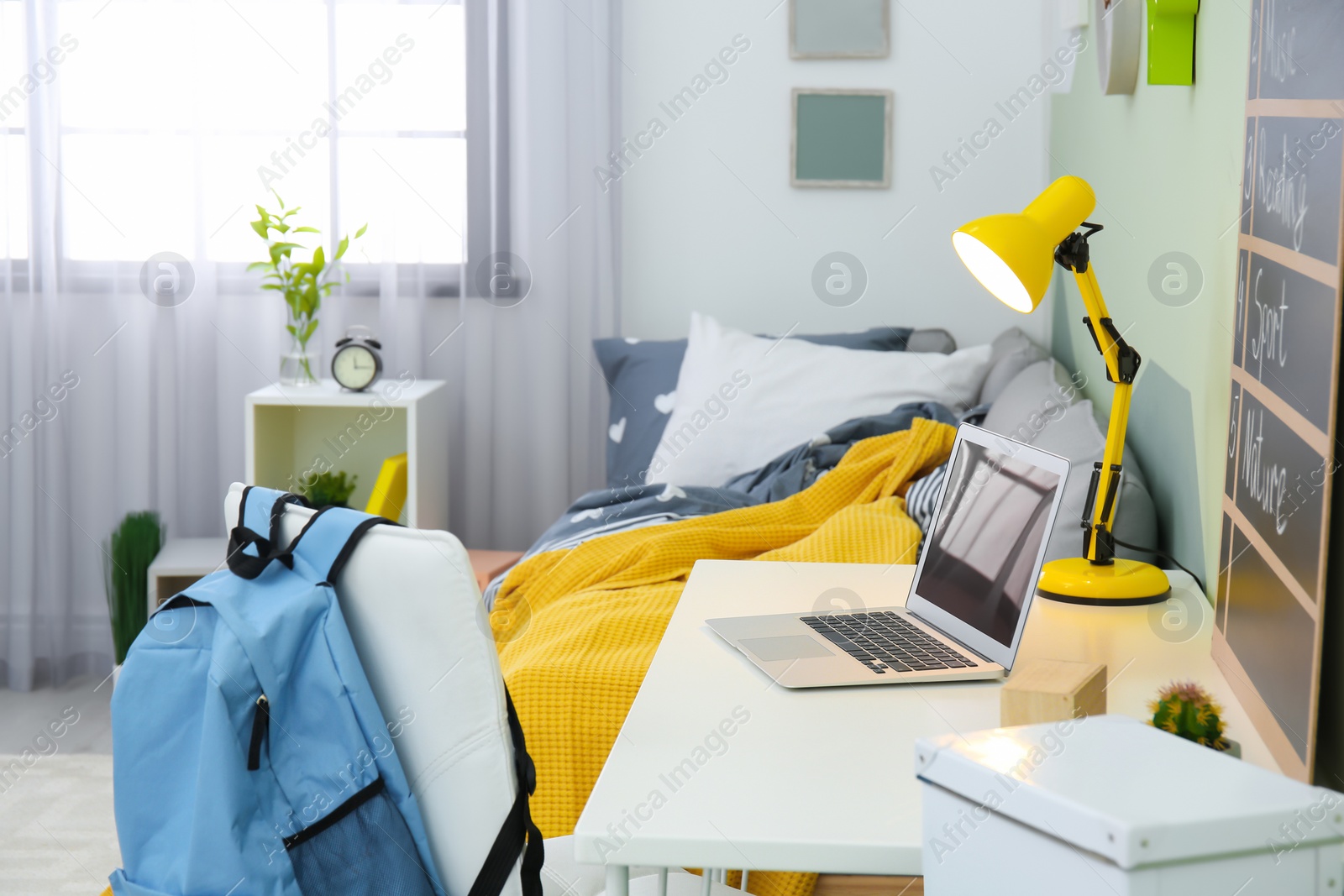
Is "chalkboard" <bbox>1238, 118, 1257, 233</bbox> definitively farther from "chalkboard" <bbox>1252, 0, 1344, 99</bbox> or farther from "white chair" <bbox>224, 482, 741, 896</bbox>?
"white chair" <bbox>224, 482, 741, 896</bbox>

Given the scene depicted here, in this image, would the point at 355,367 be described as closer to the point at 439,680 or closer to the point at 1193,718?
the point at 439,680

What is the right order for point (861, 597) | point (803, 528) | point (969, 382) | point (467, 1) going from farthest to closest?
1. point (467, 1)
2. point (969, 382)
3. point (803, 528)
4. point (861, 597)

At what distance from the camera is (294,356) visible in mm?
2703

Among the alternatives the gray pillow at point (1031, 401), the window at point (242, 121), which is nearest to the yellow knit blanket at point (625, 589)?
the gray pillow at point (1031, 401)

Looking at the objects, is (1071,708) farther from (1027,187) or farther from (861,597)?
(1027,187)

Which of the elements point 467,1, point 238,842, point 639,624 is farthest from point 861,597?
point 467,1

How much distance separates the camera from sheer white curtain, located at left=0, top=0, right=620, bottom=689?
2.83m

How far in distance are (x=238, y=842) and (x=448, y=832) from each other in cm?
15

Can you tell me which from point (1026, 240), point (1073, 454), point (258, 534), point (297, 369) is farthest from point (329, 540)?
point (297, 369)

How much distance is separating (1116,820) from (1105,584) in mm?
793

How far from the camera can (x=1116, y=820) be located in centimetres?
Answer: 53

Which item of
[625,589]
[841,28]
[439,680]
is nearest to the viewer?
[439,680]

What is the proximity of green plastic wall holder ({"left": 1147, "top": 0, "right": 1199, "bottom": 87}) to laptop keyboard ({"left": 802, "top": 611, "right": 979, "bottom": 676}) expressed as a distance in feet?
2.71

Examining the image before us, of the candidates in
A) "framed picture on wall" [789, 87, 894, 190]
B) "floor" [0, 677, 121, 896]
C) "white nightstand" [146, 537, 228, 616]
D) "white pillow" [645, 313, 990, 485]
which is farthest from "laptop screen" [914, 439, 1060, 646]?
"white nightstand" [146, 537, 228, 616]
